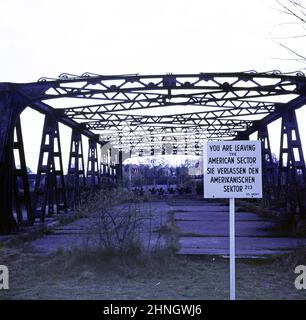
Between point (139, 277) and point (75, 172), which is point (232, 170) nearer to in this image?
point (139, 277)

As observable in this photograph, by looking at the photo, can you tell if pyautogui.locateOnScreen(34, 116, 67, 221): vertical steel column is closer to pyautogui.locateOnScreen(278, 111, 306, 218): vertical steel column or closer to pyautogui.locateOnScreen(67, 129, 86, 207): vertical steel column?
pyautogui.locateOnScreen(67, 129, 86, 207): vertical steel column

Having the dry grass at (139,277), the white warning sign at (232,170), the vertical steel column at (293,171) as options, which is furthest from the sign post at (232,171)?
the vertical steel column at (293,171)

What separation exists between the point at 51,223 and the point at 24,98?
5.51 m

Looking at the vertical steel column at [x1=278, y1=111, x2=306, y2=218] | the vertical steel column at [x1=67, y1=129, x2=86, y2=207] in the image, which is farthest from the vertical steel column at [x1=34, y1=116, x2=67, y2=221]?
the vertical steel column at [x1=278, y1=111, x2=306, y2=218]

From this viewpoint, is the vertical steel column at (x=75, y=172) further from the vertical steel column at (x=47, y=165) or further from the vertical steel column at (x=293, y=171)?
the vertical steel column at (x=293, y=171)


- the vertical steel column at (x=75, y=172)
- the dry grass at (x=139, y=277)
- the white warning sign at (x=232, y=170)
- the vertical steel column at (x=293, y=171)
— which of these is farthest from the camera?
the vertical steel column at (x=75, y=172)

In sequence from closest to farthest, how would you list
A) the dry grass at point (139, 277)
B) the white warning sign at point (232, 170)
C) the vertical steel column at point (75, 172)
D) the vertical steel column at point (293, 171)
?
the white warning sign at point (232, 170) → the dry grass at point (139, 277) → the vertical steel column at point (293, 171) → the vertical steel column at point (75, 172)

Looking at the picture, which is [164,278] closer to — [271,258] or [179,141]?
[271,258]

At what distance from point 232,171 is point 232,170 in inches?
0.6

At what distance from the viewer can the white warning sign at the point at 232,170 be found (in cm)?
618

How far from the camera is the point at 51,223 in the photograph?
17250mm

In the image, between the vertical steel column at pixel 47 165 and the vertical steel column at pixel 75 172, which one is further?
the vertical steel column at pixel 75 172

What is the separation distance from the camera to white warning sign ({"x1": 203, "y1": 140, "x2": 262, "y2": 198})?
6.18 m

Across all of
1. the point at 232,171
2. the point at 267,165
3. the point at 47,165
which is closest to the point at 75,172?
the point at 47,165
